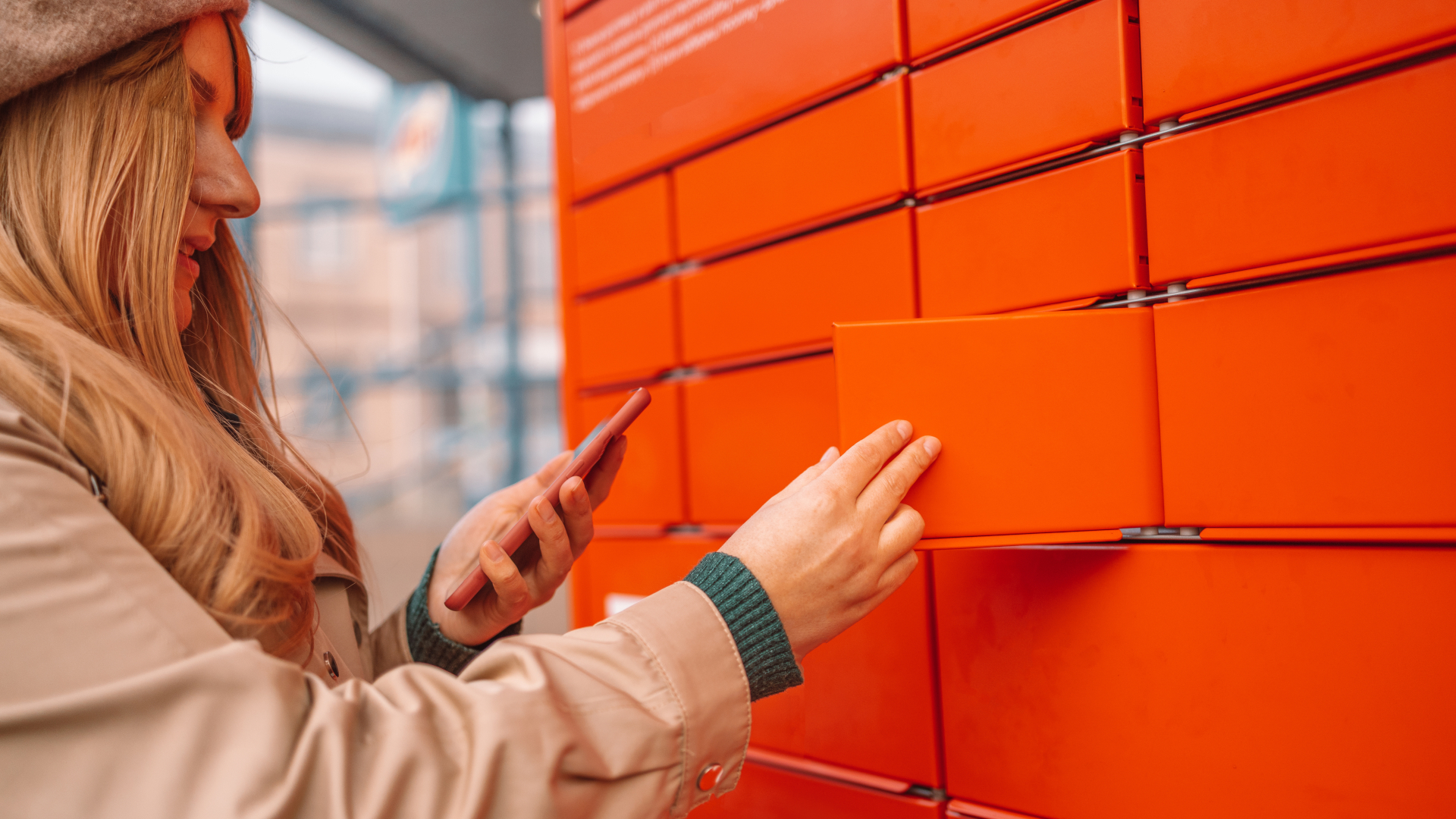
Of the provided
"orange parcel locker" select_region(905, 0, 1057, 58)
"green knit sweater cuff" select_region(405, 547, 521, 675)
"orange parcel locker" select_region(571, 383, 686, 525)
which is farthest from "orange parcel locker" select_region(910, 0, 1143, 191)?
"green knit sweater cuff" select_region(405, 547, 521, 675)

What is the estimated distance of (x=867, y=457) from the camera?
3.22ft

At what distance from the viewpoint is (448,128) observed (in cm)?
691

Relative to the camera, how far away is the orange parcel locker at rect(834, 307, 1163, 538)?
3.44 ft

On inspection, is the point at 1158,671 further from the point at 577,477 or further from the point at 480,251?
the point at 480,251

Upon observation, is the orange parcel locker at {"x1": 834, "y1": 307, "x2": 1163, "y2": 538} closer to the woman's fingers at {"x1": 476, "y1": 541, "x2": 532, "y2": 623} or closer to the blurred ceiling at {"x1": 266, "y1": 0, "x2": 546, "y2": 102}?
the woman's fingers at {"x1": 476, "y1": 541, "x2": 532, "y2": 623}

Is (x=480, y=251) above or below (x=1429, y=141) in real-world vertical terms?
above

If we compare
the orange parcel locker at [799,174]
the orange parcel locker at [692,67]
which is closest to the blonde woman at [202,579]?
the orange parcel locker at [799,174]

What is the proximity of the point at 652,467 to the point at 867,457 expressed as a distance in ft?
3.22

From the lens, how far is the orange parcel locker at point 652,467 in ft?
6.05

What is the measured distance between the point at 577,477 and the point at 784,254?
0.69 m

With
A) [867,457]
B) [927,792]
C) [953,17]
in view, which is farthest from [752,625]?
[953,17]

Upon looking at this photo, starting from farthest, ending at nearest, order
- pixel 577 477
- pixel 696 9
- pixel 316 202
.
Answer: pixel 316 202
pixel 696 9
pixel 577 477

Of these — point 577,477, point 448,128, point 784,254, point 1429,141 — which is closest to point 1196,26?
point 1429,141

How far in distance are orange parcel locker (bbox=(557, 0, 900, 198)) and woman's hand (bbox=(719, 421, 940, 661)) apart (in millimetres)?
733
